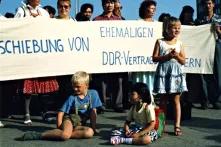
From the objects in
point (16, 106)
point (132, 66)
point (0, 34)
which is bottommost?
point (16, 106)

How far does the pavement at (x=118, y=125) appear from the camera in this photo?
19.5ft

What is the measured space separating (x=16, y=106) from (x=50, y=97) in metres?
0.70

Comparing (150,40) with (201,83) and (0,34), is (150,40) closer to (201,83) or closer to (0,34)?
(201,83)

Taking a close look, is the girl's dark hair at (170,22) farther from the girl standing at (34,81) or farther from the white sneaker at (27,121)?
the white sneaker at (27,121)

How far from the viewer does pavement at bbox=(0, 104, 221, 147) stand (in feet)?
19.5

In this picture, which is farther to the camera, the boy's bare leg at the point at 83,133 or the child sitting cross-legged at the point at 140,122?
the boy's bare leg at the point at 83,133

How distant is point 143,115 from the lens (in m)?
6.17

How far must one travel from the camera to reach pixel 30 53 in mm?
7961

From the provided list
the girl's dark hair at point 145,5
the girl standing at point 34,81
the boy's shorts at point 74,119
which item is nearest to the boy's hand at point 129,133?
the boy's shorts at point 74,119

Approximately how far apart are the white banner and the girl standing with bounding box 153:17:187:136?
2.10m

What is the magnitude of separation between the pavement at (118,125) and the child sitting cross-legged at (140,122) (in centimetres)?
12

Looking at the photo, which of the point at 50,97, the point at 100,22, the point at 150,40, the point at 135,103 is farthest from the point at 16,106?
the point at 135,103

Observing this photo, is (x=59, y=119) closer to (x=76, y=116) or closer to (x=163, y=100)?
(x=76, y=116)

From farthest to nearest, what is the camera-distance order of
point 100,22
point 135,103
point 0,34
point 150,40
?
point 150,40
point 100,22
point 0,34
point 135,103
